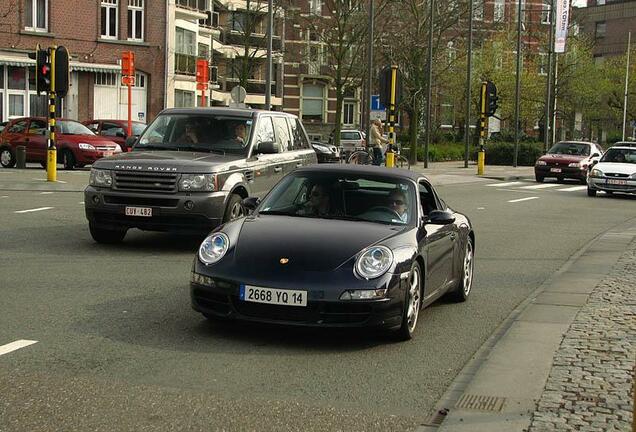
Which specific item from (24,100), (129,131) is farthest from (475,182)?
(24,100)

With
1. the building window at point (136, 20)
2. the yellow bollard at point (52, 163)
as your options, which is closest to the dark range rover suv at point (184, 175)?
the yellow bollard at point (52, 163)

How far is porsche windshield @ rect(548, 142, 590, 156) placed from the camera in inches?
1403

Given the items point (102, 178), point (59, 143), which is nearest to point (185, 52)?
point (59, 143)

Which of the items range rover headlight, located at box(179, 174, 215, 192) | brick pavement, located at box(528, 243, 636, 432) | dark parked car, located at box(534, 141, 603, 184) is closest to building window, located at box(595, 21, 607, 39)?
dark parked car, located at box(534, 141, 603, 184)

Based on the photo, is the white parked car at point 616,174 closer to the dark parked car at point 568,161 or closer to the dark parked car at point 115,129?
the dark parked car at point 568,161

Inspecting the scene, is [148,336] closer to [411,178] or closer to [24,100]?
[411,178]

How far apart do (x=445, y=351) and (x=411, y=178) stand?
197 centimetres

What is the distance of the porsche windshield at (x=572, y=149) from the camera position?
3562 cm

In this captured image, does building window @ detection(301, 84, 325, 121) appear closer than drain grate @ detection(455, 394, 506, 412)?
No

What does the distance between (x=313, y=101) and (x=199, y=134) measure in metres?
72.2

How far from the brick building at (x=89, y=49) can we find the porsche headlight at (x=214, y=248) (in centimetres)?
3704

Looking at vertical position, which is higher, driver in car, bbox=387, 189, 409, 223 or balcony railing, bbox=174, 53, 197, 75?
balcony railing, bbox=174, 53, 197, 75

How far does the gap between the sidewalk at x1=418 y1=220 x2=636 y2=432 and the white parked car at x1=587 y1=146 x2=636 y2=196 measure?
18.3 m

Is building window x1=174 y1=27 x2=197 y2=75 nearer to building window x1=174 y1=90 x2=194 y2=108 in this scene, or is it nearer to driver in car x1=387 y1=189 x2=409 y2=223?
building window x1=174 y1=90 x2=194 y2=108
